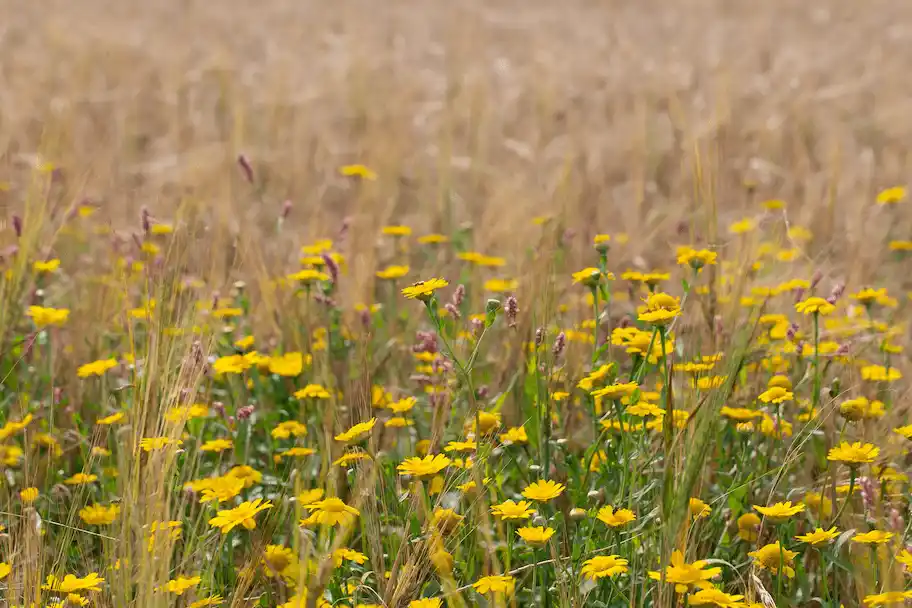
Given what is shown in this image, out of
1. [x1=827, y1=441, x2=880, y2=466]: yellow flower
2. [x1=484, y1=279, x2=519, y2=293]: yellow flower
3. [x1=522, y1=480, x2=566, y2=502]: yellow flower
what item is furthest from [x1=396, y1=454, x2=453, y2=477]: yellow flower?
[x1=484, y1=279, x2=519, y2=293]: yellow flower

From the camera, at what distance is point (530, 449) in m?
1.93

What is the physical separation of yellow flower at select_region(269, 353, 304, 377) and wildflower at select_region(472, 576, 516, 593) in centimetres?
75

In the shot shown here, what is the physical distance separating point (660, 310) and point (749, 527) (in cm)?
39

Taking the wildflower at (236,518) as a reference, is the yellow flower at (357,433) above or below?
above

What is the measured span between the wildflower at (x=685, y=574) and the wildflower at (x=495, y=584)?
0.17 metres

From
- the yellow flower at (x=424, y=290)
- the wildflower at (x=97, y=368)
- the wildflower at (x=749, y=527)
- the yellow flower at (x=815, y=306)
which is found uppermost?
the yellow flower at (x=424, y=290)

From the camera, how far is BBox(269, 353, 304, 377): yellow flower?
1.99 metres

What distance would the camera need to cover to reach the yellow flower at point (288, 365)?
6.51ft

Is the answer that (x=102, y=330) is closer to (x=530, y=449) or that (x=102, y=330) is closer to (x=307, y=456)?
(x=307, y=456)

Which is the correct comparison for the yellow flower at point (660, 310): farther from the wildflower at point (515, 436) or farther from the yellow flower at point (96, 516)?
the yellow flower at point (96, 516)

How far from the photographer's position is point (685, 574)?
129cm

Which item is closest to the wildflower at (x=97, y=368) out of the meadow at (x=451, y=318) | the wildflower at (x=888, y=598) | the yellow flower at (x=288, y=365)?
the meadow at (x=451, y=318)

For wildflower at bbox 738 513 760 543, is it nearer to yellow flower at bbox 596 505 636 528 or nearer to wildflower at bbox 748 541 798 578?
wildflower at bbox 748 541 798 578

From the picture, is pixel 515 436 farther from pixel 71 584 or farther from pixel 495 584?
pixel 71 584
